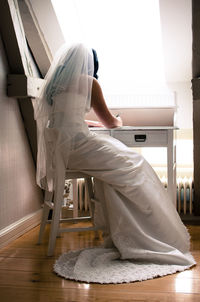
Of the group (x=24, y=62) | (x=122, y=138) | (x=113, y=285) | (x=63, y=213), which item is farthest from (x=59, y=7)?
(x=113, y=285)

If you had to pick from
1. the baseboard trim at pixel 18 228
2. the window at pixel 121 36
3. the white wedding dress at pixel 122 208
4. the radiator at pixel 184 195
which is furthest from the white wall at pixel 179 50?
the baseboard trim at pixel 18 228

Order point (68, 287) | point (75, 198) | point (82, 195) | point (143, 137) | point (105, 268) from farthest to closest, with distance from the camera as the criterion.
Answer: point (82, 195) → point (75, 198) → point (143, 137) → point (105, 268) → point (68, 287)

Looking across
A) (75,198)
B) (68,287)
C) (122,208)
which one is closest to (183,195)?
(75,198)

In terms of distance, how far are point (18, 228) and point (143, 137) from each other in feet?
3.68

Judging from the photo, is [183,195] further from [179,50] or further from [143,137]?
[179,50]

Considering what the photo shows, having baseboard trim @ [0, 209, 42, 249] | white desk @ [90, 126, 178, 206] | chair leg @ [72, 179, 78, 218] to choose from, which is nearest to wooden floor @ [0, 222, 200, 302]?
baseboard trim @ [0, 209, 42, 249]

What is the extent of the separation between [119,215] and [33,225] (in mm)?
1165

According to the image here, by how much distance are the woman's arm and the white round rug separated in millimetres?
836

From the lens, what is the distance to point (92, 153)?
8.14ft

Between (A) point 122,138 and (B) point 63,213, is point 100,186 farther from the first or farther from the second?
(B) point 63,213

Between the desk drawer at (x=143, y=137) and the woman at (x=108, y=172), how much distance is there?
49 cm

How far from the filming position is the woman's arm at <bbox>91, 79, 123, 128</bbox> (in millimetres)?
2564

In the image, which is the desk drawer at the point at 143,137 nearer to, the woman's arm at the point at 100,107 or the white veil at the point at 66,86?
the woman's arm at the point at 100,107

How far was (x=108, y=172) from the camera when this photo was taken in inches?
95.7
